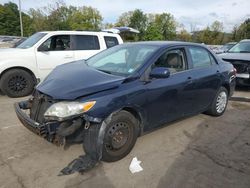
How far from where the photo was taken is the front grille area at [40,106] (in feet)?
11.2

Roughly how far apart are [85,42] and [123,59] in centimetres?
395

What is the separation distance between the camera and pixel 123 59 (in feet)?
14.2

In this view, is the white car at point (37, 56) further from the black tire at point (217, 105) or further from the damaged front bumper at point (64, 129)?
the black tire at point (217, 105)

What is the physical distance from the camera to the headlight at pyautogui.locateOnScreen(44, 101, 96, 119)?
3158 millimetres

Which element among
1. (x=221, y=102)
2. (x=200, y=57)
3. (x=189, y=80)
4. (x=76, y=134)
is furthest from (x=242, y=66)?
(x=76, y=134)

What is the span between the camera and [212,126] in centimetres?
509

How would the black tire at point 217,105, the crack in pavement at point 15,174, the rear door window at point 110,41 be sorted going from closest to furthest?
the crack in pavement at point 15,174
the black tire at point 217,105
the rear door window at point 110,41

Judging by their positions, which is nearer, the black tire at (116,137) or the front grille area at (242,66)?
the black tire at (116,137)

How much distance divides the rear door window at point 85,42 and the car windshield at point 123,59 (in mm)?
3049

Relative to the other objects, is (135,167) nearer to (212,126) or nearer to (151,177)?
(151,177)

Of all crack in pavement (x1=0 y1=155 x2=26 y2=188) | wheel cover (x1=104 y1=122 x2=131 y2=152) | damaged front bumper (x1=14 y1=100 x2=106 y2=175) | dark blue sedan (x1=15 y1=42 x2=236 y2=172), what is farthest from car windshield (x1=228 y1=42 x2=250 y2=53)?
crack in pavement (x1=0 y1=155 x2=26 y2=188)

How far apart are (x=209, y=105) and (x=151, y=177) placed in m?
2.55

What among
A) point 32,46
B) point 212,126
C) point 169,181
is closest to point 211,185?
point 169,181

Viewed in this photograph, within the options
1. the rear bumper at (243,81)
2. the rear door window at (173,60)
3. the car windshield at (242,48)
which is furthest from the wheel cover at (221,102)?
the car windshield at (242,48)
